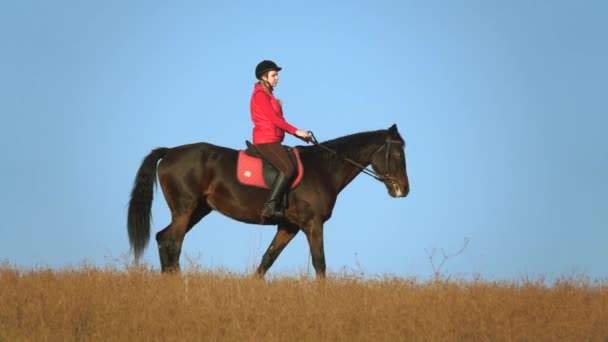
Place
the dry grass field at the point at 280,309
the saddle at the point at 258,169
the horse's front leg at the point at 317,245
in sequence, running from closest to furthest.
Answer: the dry grass field at the point at 280,309 → the horse's front leg at the point at 317,245 → the saddle at the point at 258,169

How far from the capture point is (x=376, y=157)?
12117 mm

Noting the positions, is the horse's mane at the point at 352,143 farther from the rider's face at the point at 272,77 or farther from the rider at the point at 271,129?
the rider's face at the point at 272,77

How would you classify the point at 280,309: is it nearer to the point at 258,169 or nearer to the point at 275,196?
the point at 275,196

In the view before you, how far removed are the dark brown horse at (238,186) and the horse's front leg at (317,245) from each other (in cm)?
13

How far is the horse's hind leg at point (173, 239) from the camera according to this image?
1160 cm

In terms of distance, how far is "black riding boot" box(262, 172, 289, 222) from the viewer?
11.4m

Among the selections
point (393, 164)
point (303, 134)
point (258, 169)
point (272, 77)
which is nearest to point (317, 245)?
point (258, 169)

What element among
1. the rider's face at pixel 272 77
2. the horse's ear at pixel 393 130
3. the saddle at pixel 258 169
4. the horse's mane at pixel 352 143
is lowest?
the saddle at pixel 258 169

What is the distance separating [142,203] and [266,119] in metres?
2.38

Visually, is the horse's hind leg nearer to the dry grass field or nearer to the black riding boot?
the dry grass field

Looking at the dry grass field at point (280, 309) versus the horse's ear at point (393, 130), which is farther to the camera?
the horse's ear at point (393, 130)

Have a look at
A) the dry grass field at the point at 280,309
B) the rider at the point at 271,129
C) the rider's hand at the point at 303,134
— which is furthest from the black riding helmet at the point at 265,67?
the dry grass field at the point at 280,309

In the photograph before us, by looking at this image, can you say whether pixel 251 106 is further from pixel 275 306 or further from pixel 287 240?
pixel 275 306

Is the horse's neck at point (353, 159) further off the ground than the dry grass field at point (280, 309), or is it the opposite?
the horse's neck at point (353, 159)
